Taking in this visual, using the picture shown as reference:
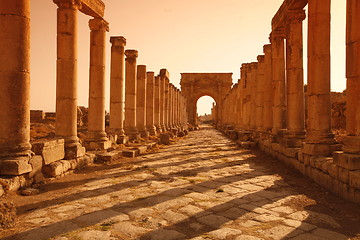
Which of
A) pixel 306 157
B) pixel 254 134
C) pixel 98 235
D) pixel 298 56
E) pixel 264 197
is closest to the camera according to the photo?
pixel 98 235

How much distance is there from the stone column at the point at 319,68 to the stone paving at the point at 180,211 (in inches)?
70.5

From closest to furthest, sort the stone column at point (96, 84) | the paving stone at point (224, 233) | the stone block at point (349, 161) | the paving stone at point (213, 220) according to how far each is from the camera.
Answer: the paving stone at point (224, 233)
the paving stone at point (213, 220)
the stone block at point (349, 161)
the stone column at point (96, 84)

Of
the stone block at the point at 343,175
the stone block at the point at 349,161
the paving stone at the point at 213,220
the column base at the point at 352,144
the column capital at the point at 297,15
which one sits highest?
the column capital at the point at 297,15

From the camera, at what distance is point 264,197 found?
5727 mm

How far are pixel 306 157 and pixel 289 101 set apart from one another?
10.4 ft

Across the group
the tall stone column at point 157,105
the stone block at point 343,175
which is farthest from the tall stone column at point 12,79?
the tall stone column at point 157,105

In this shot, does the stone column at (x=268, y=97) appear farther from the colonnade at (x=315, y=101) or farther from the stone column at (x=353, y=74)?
the stone column at (x=353, y=74)

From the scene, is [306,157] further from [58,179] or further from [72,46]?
[72,46]

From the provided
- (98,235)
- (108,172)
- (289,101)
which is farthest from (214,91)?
(98,235)

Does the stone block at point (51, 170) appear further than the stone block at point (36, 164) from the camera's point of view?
Yes

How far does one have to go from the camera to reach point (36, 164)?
261 inches

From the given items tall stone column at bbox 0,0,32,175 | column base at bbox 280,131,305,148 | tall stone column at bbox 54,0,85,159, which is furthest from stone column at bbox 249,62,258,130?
tall stone column at bbox 0,0,32,175

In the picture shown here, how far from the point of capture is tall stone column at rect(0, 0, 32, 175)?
6262 millimetres

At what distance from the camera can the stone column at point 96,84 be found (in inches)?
444
